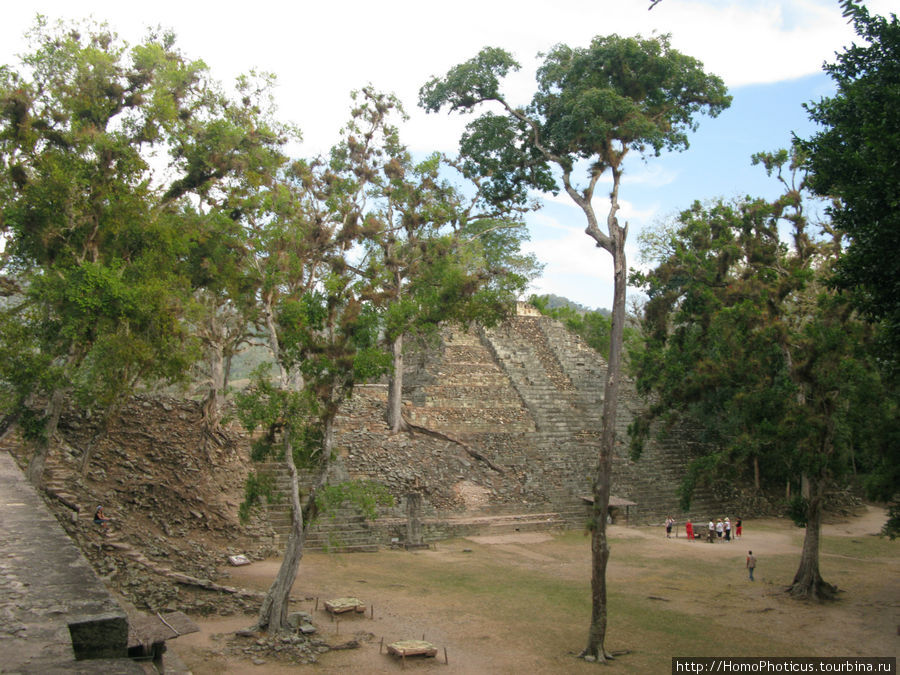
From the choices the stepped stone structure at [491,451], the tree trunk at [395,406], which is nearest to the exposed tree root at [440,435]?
the stepped stone structure at [491,451]

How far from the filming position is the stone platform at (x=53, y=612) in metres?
3.94

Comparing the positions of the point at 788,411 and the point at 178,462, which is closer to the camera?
the point at 788,411

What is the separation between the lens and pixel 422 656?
8.62 m

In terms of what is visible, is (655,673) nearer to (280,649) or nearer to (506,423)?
(280,649)

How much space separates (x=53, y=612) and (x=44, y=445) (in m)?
7.89

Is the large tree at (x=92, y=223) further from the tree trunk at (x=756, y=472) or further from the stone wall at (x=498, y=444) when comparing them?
the tree trunk at (x=756, y=472)

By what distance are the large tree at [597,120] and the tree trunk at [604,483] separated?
0.01 m

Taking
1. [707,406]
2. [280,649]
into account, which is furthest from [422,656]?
[707,406]

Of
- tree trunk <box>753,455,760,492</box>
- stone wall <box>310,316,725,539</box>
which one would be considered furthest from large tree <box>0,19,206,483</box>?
tree trunk <box>753,455,760,492</box>

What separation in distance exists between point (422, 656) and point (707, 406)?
56.4ft

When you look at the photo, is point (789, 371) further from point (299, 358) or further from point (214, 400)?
point (214, 400)

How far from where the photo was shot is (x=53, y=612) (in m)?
4.79

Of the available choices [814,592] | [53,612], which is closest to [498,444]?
[814,592]

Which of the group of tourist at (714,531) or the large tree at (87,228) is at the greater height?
the large tree at (87,228)
